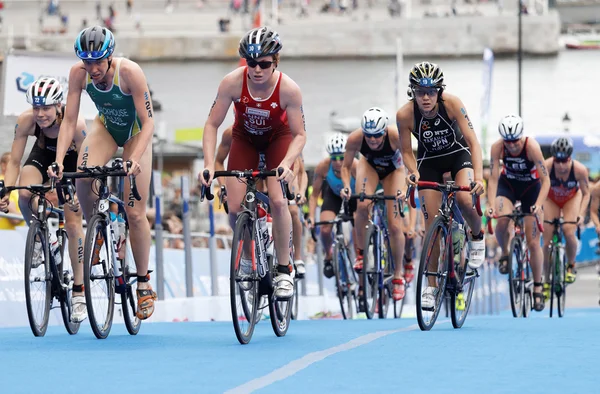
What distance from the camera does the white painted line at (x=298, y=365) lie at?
597 cm

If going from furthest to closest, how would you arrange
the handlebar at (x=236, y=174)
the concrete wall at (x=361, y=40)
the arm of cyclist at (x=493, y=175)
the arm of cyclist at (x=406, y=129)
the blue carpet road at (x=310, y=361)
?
the concrete wall at (x=361, y=40) → the arm of cyclist at (x=493, y=175) → the arm of cyclist at (x=406, y=129) → the handlebar at (x=236, y=174) → the blue carpet road at (x=310, y=361)

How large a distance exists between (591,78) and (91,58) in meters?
51.3

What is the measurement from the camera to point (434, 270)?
33.5 ft

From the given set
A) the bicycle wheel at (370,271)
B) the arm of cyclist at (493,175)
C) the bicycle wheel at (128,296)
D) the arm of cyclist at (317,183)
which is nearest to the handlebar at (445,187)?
the bicycle wheel at (128,296)

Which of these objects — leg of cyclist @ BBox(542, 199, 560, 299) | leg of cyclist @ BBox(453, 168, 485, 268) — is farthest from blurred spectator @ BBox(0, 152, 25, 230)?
leg of cyclist @ BBox(542, 199, 560, 299)

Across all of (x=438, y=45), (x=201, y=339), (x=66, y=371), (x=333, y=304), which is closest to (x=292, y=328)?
(x=201, y=339)

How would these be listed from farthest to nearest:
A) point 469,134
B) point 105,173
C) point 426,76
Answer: point 469,134
point 426,76
point 105,173

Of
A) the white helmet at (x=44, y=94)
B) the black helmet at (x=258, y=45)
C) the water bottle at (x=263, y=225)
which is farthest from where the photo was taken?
the white helmet at (x=44, y=94)

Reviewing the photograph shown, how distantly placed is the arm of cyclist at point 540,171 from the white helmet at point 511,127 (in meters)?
0.30

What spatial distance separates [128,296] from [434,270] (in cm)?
238

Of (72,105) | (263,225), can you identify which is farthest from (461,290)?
(72,105)

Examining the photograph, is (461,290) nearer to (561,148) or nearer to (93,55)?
(93,55)

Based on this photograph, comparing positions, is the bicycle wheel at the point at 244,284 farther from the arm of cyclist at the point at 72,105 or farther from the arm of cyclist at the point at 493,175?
the arm of cyclist at the point at 493,175

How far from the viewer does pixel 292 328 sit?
10609mm
